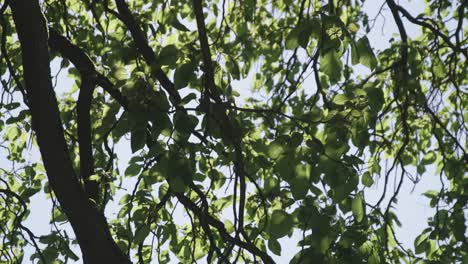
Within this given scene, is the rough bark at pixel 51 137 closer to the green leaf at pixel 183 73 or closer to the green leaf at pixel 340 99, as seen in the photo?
the green leaf at pixel 183 73

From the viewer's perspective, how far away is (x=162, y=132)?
2783 mm

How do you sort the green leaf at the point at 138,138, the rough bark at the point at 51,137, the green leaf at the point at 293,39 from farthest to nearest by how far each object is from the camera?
the rough bark at the point at 51,137, the green leaf at the point at 293,39, the green leaf at the point at 138,138

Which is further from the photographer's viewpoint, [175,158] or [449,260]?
[449,260]

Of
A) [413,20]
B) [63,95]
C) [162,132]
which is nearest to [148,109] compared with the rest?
[162,132]

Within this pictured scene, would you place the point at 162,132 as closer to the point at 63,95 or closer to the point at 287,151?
the point at 287,151

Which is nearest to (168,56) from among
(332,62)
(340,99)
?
(332,62)

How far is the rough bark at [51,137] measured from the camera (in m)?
3.17

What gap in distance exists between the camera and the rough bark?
3170mm

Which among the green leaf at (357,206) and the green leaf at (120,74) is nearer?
the green leaf at (120,74)

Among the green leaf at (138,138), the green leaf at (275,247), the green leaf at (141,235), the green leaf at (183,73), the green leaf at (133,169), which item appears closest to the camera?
the green leaf at (138,138)

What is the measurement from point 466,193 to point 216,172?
195 cm

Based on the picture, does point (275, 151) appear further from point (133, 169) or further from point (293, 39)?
point (133, 169)

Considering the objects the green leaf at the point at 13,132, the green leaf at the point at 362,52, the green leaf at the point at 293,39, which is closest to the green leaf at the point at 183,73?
the green leaf at the point at 293,39

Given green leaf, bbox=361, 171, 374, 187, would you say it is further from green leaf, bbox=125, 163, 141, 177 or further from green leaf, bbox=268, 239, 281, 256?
green leaf, bbox=125, 163, 141, 177
